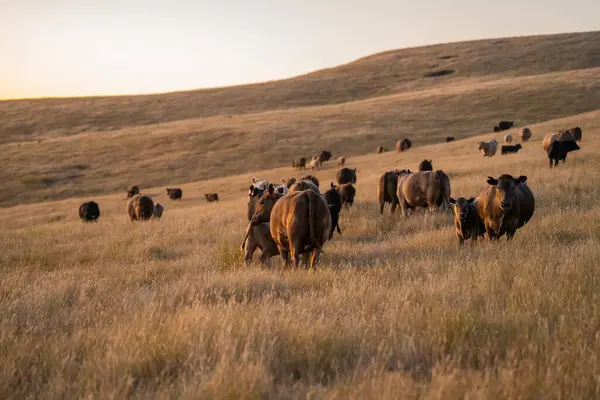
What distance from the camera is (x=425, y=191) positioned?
14172 mm

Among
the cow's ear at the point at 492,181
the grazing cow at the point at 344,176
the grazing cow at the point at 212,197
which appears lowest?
the grazing cow at the point at 212,197

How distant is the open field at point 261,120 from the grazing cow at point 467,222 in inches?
1417

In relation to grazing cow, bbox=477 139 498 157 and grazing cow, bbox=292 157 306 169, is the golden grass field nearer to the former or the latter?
grazing cow, bbox=477 139 498 157

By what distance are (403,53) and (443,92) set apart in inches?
2042

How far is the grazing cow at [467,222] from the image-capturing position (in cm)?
982

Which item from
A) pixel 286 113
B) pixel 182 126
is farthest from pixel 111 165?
pixel 286 113

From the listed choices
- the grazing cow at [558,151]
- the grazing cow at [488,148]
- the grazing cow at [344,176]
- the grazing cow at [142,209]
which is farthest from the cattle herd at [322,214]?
the grazing cow at [488,148]

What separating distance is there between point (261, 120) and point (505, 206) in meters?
56.8

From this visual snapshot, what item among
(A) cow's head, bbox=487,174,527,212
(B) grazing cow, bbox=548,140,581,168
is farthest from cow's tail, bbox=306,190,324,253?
(B) grazing cow, bbox=548,140,581,168

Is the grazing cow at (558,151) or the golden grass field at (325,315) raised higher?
the grazing cow at (558,151)

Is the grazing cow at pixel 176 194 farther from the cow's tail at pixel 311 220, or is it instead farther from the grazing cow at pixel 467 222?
the cow's tail at pixel 311 220

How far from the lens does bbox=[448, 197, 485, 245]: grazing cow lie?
9.82 metres

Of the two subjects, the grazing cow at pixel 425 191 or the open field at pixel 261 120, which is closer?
the grazing cow at pixel 425 191

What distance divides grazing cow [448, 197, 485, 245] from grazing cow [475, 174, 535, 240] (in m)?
0.19
